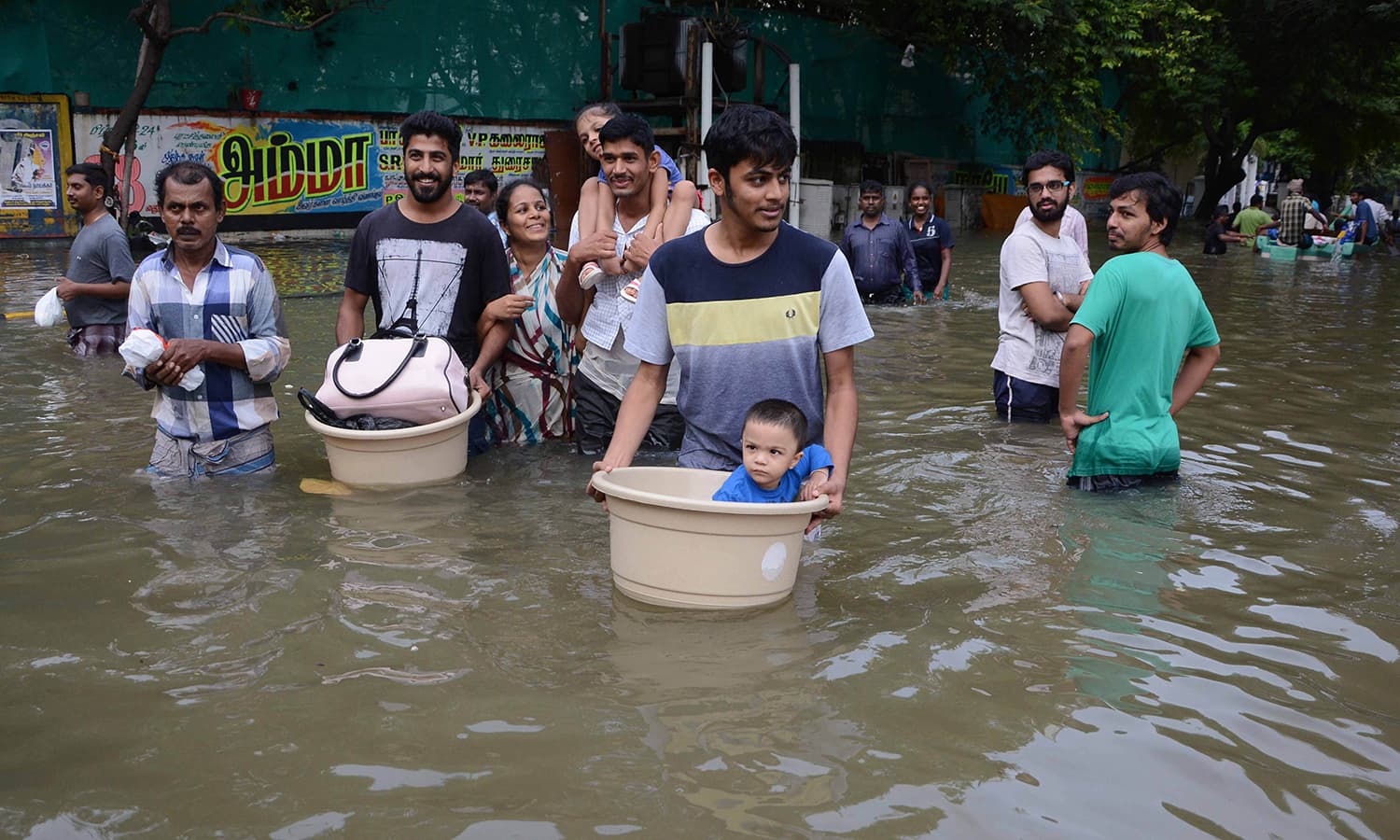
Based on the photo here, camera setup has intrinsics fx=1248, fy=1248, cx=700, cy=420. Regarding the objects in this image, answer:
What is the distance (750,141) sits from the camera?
3682 mm

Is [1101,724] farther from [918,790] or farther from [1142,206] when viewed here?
[1142,206]

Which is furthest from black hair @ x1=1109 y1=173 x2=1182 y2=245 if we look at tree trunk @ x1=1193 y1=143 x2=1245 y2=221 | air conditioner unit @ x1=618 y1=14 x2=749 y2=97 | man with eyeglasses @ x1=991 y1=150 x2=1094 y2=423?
tree trunk @ x1=1193 y1=143 x2=1245 y2=221

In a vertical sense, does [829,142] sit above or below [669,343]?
above

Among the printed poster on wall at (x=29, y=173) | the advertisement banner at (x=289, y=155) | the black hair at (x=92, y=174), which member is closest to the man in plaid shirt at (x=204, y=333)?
the black hair at (x=92, y=174)

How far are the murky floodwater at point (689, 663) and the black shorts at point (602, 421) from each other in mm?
261

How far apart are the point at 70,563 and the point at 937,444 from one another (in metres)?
4.54

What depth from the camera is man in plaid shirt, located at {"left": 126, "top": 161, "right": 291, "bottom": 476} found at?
513 cm

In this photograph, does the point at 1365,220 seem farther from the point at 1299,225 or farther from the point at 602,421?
the point at 602,421

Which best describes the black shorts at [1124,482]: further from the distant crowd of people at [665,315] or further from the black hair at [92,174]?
the black hair at [92,174]

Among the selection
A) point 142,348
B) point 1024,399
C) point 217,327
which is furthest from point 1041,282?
point 142,348

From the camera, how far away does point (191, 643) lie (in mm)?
4016

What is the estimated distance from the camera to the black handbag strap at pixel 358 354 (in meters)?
5.31

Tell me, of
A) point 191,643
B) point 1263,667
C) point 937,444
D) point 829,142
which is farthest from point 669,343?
point 829,142

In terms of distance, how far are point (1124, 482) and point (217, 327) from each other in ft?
13.4
